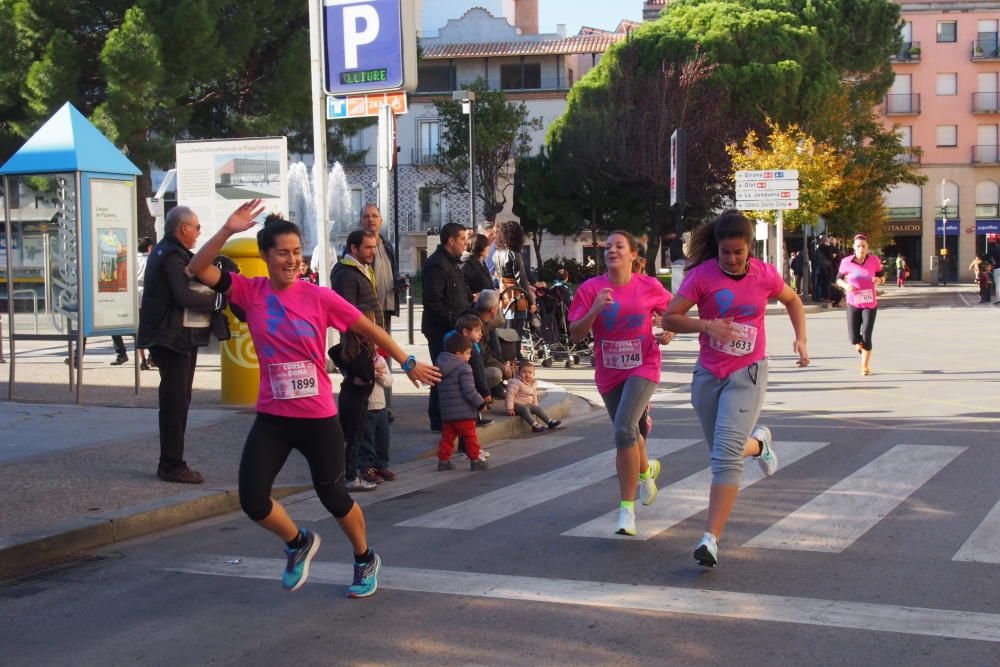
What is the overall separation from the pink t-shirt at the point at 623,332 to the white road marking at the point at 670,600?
160 centimetres

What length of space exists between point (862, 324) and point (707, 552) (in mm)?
10504

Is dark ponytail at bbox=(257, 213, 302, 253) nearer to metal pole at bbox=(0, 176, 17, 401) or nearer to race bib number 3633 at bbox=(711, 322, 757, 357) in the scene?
race bib number 3633 at bbox=(711, 322, 757, 357)

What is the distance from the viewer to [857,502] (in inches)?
305

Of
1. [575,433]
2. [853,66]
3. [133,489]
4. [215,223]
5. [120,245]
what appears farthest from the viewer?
[853,66]

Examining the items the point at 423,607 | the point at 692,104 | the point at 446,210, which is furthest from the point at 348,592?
the point at 446,210

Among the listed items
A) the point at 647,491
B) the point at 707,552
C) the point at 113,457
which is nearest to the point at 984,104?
the point at 113,457

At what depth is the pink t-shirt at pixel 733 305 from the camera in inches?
247

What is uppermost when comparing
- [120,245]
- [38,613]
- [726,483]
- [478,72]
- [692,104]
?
[478,72]

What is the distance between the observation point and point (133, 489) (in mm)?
8289

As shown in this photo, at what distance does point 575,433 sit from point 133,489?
454cm

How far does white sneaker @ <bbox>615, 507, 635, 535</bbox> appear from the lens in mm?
6836

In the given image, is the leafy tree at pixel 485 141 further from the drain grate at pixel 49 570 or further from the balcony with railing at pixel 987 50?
the drain grate at pixel 49 570

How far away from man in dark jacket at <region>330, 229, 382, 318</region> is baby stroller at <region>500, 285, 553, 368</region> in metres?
4.12

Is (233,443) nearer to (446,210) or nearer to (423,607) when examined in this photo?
(423,607)
